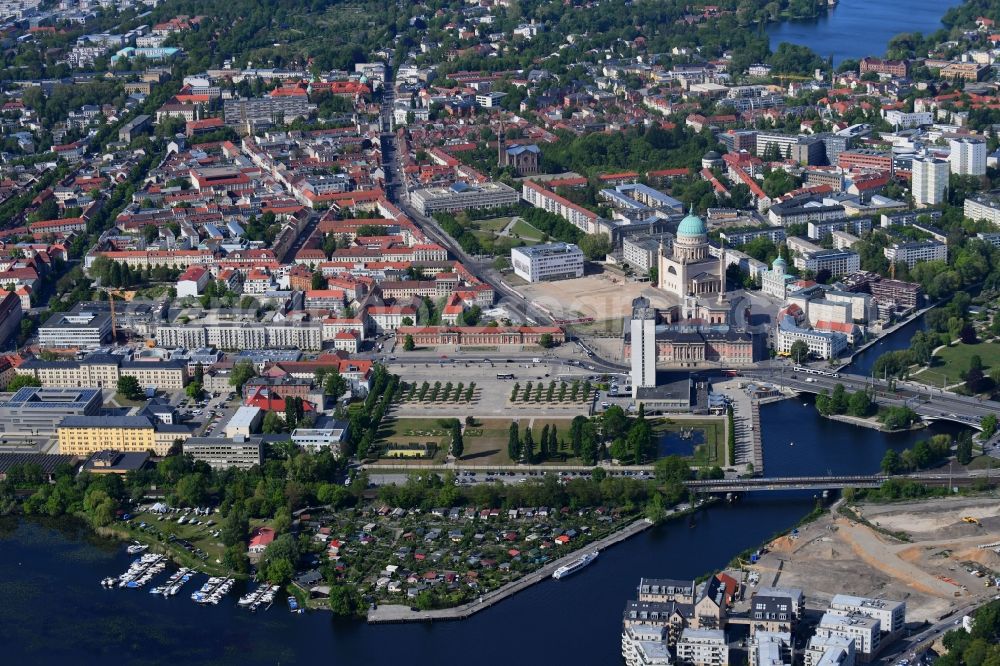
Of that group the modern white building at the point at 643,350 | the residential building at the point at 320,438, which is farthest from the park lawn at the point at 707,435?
the residential building at the point at 320,438

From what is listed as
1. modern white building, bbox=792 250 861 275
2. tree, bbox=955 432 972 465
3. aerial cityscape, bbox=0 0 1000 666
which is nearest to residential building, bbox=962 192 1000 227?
aerial cityscape, bbox=0 0 1000 666

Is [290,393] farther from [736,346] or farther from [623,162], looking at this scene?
[623,162]

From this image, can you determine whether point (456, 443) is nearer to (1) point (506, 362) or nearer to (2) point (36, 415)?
(1) point (506, 362)

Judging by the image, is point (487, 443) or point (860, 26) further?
point (860, 26)

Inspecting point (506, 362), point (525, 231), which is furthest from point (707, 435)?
point (525, 231)

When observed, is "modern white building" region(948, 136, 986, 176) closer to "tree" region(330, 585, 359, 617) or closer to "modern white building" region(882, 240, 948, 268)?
"modern white building" region(882, 240, 948, 268)

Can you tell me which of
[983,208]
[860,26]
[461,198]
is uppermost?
[860,26]

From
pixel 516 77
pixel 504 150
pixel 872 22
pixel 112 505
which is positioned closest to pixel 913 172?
pixel 504 150
